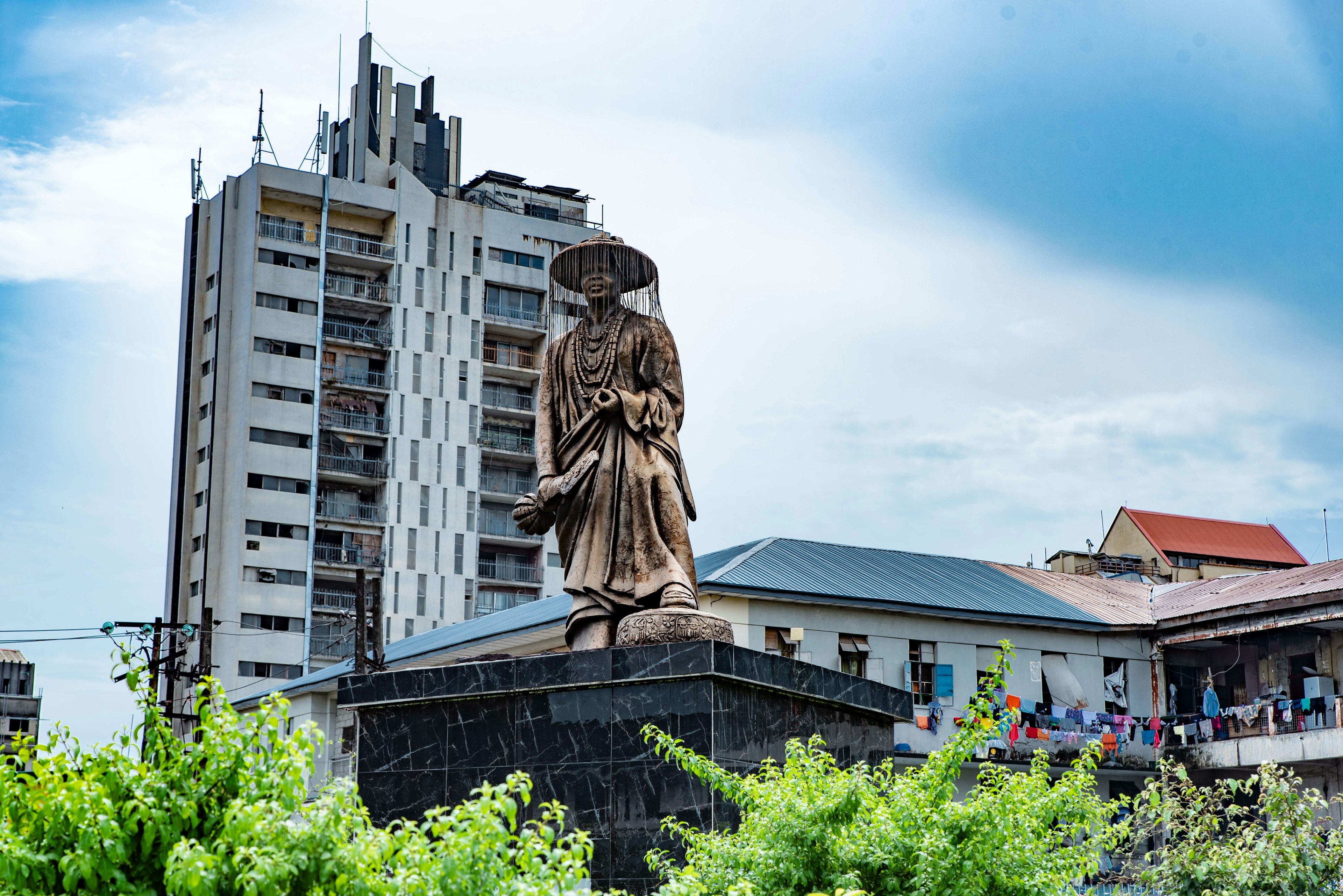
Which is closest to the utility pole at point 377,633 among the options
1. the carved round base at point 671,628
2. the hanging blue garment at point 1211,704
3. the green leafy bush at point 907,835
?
the hanging blue garment at point 1211,704

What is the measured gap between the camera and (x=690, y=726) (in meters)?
10.0

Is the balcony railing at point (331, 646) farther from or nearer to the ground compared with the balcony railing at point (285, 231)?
nearer to the ground

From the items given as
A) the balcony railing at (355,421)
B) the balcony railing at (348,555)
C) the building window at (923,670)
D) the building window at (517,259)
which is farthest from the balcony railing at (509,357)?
the building window at (923,670)

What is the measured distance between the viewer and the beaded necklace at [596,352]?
11.8 meters

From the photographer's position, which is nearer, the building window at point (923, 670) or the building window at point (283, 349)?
the building window at point (923, 670)

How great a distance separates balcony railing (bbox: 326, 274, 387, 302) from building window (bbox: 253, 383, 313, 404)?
398cm

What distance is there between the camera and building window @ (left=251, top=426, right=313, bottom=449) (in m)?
57.4

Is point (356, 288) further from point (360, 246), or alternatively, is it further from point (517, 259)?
point (517, 259)

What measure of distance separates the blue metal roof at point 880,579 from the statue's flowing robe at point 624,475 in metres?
21.4

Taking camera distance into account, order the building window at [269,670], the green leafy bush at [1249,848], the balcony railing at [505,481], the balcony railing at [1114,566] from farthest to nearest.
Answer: the balcony railing at [505,481] < the building window at [269,670] < the balcony railing at [1114,566] < the green leafy bush at [1249,848]

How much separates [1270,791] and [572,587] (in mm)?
6510

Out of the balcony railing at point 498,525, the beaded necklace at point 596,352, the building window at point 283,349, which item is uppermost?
the building window at point 283,349

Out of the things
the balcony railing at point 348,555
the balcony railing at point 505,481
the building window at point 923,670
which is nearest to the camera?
the building window at point 923,670

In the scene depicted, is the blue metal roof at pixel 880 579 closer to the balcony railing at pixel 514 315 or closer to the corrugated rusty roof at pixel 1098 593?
the corrugated rusty roof at pixel 1098 593
